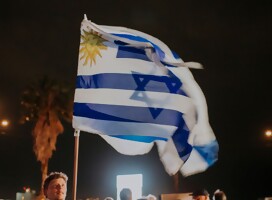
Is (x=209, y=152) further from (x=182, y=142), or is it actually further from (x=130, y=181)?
(x=130, y=181)

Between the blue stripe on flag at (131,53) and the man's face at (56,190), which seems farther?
the blue stripe on flag at (131,53)

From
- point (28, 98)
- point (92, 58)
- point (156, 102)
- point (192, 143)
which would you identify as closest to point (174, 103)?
point (156, 102)

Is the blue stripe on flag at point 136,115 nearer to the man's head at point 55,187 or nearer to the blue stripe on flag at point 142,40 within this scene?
the blue stripe on flag at point 142,40

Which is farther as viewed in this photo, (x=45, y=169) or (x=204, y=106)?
(x=45, y=169)

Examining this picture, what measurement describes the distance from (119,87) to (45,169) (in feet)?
85.4

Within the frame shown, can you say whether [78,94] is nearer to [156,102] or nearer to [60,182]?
[156,102]

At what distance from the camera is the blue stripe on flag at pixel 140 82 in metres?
8.01

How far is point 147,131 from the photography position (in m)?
7.85

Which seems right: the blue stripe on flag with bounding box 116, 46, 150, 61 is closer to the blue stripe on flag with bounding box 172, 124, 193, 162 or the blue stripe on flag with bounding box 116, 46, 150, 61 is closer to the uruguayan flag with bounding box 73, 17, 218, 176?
the uruguayan flag with bounding box 73, 17, 218, 176

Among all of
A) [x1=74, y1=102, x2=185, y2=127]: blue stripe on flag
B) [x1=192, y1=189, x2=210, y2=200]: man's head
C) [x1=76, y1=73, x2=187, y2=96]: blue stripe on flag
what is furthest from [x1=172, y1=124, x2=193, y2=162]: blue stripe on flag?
[x1=192, y1=189, x2=210, y2=200]: man's head

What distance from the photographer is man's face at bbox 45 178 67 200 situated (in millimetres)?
5102

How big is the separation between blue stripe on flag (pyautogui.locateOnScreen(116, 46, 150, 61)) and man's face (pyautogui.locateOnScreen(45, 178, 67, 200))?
11.4ft

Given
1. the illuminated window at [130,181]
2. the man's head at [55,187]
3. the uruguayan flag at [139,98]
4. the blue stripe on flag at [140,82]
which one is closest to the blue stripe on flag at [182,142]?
the uruguayan flag at [139,98]

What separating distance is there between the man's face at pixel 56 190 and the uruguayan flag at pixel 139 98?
2.42m
